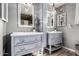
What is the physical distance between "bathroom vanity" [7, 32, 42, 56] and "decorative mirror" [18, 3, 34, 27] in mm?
134

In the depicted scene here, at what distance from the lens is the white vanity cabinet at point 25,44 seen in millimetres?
901

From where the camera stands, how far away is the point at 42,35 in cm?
103

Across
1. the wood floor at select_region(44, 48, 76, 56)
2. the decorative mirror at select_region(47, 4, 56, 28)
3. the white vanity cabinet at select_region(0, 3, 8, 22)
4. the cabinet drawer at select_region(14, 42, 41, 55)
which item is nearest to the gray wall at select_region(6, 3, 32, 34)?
the white vanity cabinet at select_region(0, 3, 8, 22)

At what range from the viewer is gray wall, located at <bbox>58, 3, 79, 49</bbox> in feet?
3.22

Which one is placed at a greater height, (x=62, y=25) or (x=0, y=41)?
(x=62, y=25)

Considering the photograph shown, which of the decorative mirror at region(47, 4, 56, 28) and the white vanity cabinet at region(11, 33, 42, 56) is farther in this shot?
the decorative mirror at region(47, 4, 56, 28)

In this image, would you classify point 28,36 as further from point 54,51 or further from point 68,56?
point 68,56

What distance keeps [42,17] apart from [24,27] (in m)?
0.28

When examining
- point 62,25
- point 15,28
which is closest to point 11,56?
point 15,28

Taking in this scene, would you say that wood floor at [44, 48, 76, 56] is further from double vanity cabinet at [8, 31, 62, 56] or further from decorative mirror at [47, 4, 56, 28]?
decorative mirror at [47, 4, 56, 28]

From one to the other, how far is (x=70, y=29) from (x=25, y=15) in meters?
0.64

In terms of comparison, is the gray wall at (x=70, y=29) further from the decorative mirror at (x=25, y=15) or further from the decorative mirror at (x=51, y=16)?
the decorative mirror at (x=25, y=15)

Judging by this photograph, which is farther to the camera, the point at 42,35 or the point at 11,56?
the point at 42,35

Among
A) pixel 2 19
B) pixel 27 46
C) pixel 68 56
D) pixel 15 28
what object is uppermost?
pixel 2 19
